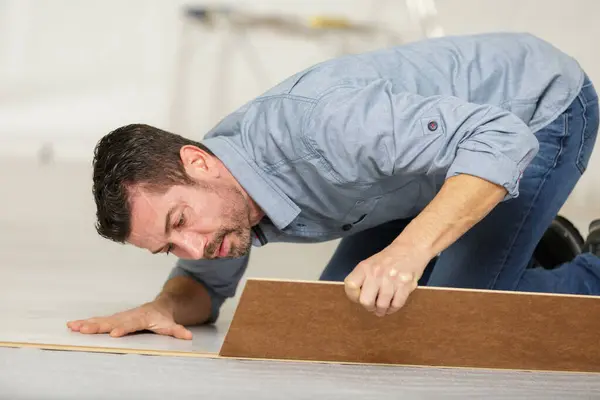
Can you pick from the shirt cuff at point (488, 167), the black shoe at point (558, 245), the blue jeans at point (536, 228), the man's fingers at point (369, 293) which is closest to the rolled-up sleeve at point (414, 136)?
the shirt cuff at point (488, 167)

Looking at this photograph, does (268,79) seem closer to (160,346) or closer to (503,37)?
(503,37)

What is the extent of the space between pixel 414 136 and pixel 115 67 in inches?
102

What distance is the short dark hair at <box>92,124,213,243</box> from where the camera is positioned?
1413mm

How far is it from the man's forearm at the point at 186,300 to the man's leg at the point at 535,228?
495 millimetres

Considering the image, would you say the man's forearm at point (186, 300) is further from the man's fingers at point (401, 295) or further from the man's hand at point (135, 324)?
the man's fingers at point (401, 295)

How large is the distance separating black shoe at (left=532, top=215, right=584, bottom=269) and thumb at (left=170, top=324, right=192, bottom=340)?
1.03 metres

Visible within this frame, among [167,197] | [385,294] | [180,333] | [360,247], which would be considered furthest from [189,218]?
[360,247]

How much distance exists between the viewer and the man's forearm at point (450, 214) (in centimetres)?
119

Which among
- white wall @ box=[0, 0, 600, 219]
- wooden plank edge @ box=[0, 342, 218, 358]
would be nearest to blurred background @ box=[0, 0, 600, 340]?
white wall @ box=[0, 0, 600, 219]

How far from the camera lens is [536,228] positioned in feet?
5.54

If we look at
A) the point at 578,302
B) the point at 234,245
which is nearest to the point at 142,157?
the point at 234,245

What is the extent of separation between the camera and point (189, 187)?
4.65 feet

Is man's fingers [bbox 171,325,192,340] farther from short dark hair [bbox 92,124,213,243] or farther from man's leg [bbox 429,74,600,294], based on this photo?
man's leg [bbox 429,74,600,294]

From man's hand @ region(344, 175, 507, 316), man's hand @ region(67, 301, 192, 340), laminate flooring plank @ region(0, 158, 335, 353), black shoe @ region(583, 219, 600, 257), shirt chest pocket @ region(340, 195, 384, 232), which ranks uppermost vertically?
man's hand @ region(344, 175, 507, 316)
